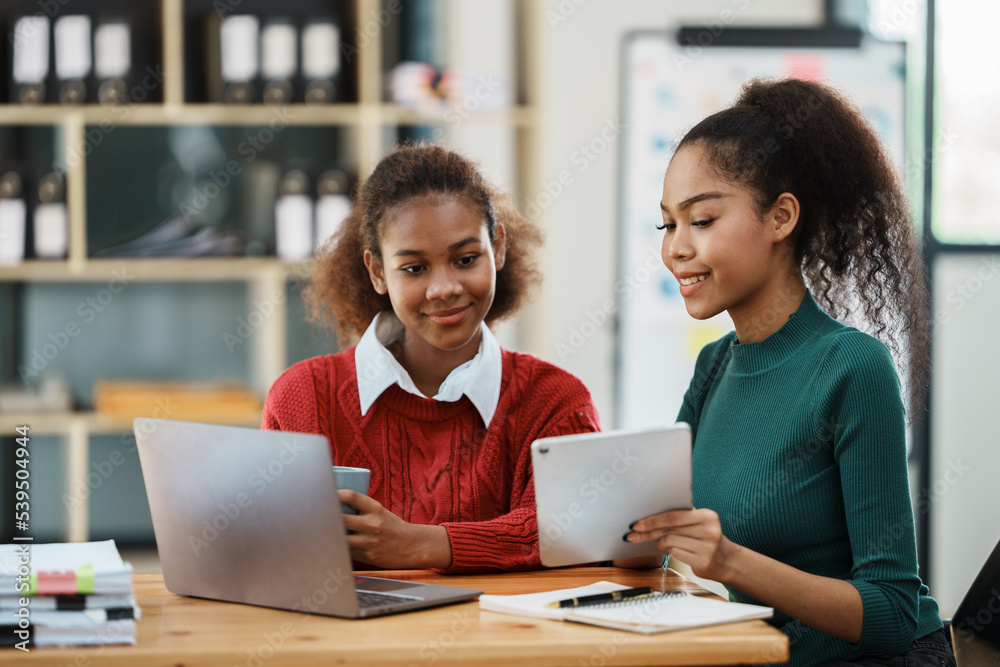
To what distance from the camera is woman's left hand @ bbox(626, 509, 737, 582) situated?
121cm

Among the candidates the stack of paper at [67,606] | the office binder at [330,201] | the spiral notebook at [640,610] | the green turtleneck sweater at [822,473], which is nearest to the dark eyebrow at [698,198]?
the green turtleneck sweater at [822,473]

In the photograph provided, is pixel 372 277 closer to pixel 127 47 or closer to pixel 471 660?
pixel 471 660

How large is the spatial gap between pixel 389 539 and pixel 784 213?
73 cm

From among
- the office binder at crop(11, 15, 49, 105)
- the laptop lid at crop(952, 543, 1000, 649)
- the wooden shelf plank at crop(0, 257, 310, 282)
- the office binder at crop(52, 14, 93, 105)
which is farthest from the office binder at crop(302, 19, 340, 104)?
the laptop lid at crop(952, 543, 1000, 649)

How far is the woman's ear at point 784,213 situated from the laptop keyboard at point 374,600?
0.75 metres

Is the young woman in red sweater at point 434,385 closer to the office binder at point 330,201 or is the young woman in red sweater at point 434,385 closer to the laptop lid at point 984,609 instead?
the laptop lid at point 984,609

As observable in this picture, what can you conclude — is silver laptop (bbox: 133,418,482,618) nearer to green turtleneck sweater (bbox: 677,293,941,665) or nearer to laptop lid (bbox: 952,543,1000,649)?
green turtleneck sweater (bbox: 677,293,941,665)

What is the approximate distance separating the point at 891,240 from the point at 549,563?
2.44 ft

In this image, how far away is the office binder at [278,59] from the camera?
9.27 feet

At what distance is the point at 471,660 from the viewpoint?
3.40 feet

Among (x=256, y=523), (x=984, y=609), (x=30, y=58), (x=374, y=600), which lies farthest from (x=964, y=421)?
(x=30, y=58)

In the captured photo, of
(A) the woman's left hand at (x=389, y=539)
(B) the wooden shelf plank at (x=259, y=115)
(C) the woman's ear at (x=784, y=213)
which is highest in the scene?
(B) the wooden shelf plank at (x=259, y=115)

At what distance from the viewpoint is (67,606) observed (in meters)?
1.06

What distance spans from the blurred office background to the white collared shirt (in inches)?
45.4
